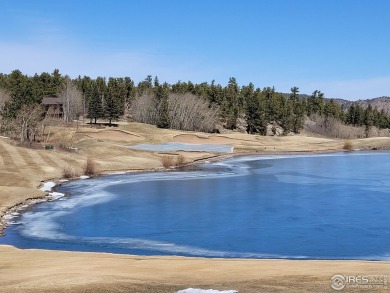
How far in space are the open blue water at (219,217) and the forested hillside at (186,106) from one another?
182 feet

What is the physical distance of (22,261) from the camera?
22.1m

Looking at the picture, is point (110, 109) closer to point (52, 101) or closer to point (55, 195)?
point (52, 101)

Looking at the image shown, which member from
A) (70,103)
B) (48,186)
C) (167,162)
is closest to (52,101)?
(70,103)

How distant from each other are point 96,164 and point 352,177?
32.7 metres

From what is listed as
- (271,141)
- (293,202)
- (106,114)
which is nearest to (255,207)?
(293,202)

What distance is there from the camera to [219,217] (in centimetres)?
3744

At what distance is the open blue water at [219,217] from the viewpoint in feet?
95.6

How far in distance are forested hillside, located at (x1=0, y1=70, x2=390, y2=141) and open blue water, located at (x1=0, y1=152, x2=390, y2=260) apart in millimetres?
55414

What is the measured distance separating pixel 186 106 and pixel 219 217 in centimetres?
9304

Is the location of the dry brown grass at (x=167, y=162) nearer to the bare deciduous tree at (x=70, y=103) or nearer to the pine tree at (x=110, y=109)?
the pine tree at (x=110, y=109)

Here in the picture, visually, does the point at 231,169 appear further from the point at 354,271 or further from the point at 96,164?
the point at 354,271

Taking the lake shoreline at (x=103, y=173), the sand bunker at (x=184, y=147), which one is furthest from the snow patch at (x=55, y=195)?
the sand bunker at (x=184, y=147)

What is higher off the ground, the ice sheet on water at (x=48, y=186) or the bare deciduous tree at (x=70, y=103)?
the bare deciduous tree at (x=70, y=103)

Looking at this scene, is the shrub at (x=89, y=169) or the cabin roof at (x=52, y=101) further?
the cabin roof at (x=52, y=101)
